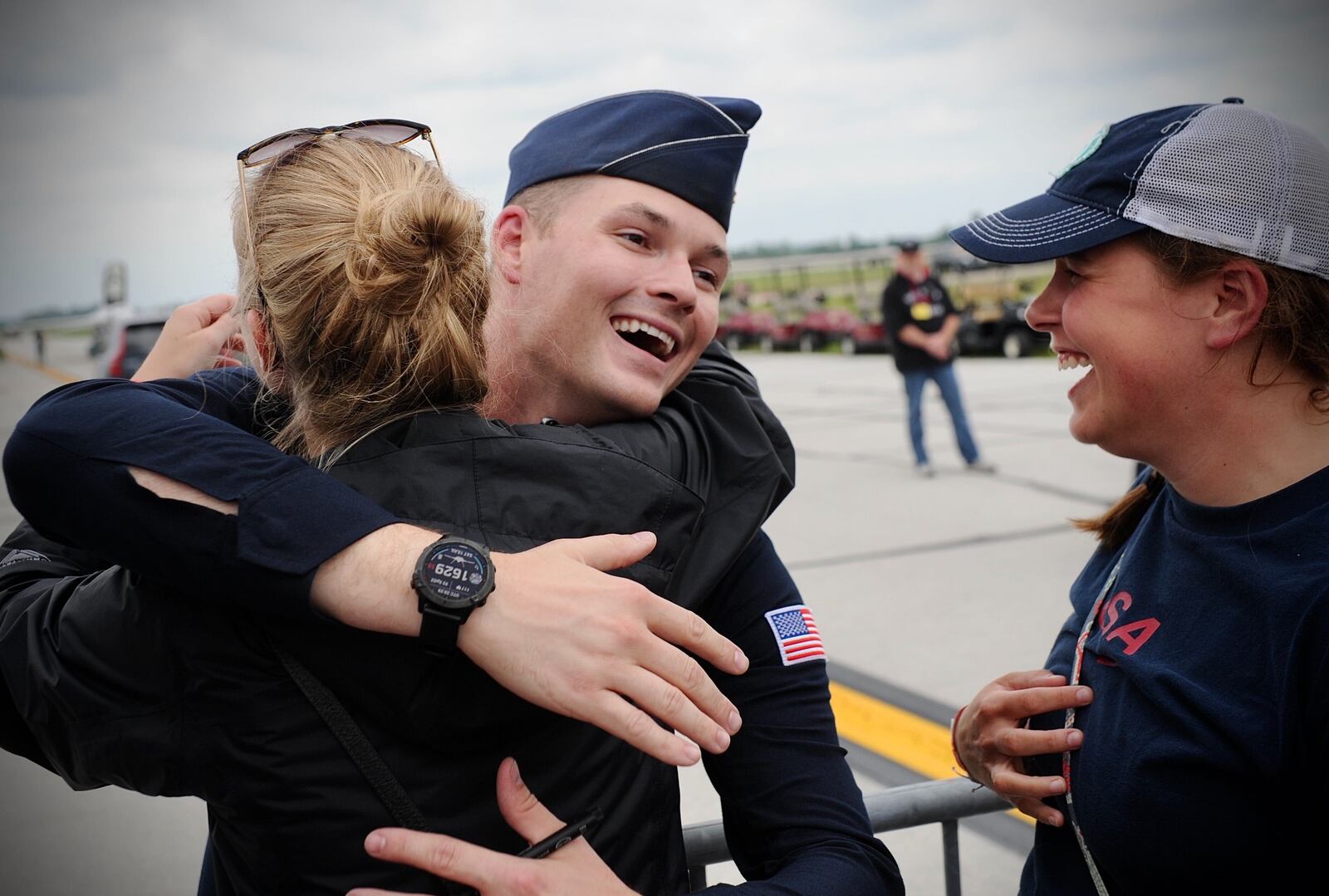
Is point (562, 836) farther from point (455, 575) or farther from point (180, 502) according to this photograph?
point (180, 502)

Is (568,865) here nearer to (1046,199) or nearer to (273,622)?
(273,622)

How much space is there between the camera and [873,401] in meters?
15.4

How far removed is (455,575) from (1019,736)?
36.3 inches

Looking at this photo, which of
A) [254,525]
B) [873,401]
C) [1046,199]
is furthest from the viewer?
[873,401]

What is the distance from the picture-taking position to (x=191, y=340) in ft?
5.08

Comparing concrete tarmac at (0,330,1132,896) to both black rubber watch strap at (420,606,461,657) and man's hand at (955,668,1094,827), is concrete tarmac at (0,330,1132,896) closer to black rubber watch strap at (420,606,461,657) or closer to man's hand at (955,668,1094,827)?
man's hand at (955,668,1094,827)

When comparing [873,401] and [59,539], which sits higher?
[59,539]

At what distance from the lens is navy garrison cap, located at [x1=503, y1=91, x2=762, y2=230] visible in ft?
5.73

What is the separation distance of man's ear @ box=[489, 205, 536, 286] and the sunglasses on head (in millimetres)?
556

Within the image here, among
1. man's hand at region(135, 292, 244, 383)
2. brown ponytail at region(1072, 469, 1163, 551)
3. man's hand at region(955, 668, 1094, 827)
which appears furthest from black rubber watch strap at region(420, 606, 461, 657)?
brown ponytail at region(1072, 469, 1163, 551)

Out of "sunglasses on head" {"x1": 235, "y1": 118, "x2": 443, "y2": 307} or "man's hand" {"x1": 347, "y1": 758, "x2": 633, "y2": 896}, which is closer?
"man's hand" {"x1": 347, "y1": 758, "x2": 633, "y2": 896}

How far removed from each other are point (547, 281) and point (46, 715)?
1.02 m

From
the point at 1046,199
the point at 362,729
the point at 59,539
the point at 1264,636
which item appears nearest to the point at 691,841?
the point at 362,729

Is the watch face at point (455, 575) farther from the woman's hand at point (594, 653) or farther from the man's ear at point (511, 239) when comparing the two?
the man's ear at point (511, 239)
